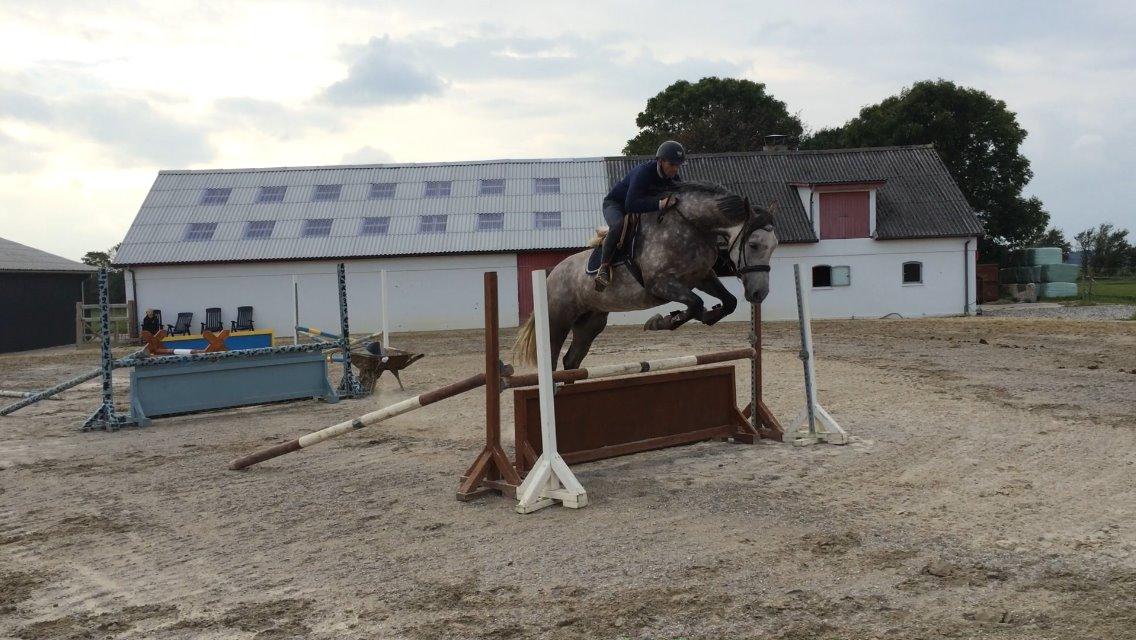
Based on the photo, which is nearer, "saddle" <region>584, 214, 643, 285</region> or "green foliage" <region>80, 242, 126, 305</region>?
"saddle" <region>584, 214, 643, 285</region>

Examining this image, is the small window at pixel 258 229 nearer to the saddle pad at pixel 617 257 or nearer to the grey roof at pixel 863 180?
the grey roof at pixel 863 180

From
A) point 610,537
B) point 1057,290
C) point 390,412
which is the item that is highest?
point 1057,290

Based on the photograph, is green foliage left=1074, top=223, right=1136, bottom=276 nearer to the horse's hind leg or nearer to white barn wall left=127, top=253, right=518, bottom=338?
white barn wall left=127, top=253, right=518, bottom=338

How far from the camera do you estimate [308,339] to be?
2075 cm

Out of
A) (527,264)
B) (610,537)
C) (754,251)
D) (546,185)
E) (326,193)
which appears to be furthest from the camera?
(326,193)

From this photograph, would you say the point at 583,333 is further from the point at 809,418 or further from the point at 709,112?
the point at 709,112

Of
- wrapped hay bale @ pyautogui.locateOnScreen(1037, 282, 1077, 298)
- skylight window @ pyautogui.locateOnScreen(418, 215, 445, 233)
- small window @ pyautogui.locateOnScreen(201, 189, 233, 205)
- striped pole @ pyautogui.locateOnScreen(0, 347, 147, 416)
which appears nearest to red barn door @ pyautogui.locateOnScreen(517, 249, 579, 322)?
skylight window @ pyautogui.locateOnScreen(418, 215, 445, 233)

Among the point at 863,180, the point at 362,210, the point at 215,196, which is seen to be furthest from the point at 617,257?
the point at 215,196

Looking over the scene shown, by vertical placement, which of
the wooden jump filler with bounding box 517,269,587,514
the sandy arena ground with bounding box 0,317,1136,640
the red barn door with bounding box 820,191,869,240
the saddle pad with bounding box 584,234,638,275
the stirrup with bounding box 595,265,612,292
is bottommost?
the sandy arena ground with bounding box 0,317,1136,640

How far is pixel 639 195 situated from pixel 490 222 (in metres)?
20.0

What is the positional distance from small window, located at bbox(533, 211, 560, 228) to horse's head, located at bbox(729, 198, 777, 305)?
1986cm

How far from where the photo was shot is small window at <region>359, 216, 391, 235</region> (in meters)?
25.3

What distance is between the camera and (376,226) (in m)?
25.6

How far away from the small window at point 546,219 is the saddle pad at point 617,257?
761 inches
